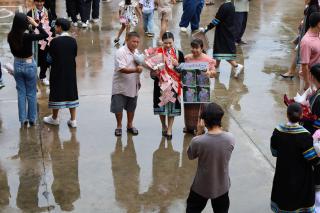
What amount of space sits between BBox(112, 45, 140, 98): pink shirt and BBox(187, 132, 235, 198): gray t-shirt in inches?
97.6

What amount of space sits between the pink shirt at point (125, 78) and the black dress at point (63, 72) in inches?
25.7

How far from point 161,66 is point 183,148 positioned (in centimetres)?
110

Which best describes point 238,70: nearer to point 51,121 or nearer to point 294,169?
point 51,121

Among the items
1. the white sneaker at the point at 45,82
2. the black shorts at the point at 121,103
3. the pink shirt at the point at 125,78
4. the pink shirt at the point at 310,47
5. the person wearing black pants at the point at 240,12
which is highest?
the person wearing black pants at the point at 240,12

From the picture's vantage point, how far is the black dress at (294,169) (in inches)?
187

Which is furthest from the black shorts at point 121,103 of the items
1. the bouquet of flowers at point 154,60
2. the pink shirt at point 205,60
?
the pink shirt at point 205,60

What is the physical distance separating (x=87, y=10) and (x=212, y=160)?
9148 mm

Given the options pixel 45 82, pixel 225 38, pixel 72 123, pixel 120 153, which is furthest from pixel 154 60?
pixel 225 38

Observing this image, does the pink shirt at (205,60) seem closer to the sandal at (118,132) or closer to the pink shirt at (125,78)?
the pink shirt at (125,78)

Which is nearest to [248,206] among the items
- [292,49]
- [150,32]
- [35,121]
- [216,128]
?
[216,128]

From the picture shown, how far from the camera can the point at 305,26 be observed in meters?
9.71

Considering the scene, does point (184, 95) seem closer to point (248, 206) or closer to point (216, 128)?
point (248, 206)

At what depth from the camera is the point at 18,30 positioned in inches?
276

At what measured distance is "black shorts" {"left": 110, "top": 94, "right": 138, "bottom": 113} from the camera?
7.18 metres
